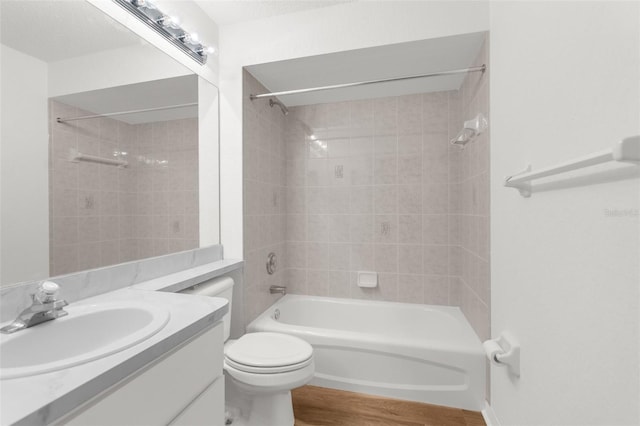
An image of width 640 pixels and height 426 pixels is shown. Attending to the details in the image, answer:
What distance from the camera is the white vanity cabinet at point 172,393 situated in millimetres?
551

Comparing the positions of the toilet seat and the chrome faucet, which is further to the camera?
the toilet seat

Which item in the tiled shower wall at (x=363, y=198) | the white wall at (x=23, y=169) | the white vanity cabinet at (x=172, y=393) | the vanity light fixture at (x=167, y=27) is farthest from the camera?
the tiled shower wall at (x=363, y=198)

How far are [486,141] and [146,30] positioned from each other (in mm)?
1889

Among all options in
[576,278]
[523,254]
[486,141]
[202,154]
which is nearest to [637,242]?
[576,278]

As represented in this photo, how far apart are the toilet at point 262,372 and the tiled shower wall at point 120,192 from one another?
37 centimetres

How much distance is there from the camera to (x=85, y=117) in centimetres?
114

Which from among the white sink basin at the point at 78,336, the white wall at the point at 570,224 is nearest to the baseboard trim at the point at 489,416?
the white wall at the point at 570,224

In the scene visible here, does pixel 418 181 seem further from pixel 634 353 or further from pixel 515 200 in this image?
pixel 634 353

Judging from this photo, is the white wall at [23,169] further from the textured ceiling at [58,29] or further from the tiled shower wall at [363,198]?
the tiled shower wall at [363,198]

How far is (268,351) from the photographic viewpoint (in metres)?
1.43

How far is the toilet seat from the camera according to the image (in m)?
1.31

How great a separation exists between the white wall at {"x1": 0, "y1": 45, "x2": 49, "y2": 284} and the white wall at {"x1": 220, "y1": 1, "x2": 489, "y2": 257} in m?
0.92

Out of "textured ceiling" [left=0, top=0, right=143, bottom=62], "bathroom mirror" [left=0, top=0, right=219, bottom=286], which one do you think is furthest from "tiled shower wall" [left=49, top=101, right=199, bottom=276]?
"textured ceiling" [left=0, top=0, right=143, bottom=62]

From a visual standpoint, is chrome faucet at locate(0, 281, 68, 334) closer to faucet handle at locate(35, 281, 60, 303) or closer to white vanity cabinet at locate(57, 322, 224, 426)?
faucet handle at locate(35, 281, 60, 303)
